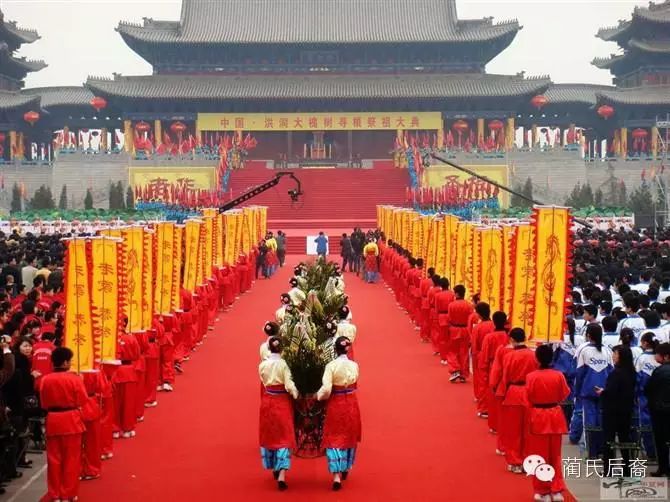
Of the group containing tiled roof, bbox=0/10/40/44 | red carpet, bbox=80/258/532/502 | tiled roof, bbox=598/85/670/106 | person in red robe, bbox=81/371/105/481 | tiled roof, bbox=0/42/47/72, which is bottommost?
red carpet, bbox=80/258/532/502

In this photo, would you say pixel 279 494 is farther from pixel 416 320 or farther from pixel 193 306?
pixel 416 320

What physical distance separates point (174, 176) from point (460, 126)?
1411 centimetres

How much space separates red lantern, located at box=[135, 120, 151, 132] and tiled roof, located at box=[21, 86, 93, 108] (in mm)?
3338

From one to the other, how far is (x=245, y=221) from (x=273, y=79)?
27089 mm

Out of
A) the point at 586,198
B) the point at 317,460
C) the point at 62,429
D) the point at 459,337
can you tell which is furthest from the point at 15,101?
the point at 62,429

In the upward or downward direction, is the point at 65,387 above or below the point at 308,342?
below

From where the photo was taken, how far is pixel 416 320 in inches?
769

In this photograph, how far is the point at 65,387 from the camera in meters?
8.61

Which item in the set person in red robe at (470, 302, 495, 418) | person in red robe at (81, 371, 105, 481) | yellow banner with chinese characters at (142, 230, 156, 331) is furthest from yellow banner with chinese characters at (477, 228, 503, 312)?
person in red robe at (81, 371, 105, 481)

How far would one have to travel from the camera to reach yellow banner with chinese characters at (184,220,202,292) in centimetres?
1641

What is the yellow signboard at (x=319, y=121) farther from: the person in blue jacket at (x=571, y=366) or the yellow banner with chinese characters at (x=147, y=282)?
the person in blue jacket at (x=571, y=366)

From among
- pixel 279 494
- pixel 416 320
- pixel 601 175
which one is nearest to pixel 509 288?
pixel 279 494

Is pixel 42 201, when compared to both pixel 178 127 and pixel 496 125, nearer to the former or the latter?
pixel 178 127

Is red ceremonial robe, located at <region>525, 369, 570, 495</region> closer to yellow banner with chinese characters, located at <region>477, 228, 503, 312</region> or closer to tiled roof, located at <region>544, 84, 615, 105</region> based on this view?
yellow banner with chinese characters, located at <region>477, 228, 503, 312</region>
